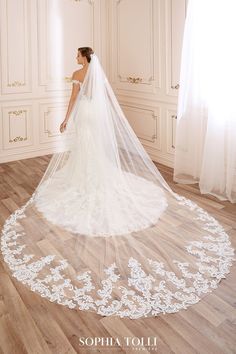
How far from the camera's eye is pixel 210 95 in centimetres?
378

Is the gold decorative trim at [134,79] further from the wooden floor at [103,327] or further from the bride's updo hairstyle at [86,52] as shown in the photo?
the wooden floor at [103,327]

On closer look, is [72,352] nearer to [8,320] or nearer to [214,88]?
[8,320]

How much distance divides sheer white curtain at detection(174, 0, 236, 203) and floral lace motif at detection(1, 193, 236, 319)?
1.14m

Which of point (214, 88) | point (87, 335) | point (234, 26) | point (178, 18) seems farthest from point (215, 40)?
point (87, 335)

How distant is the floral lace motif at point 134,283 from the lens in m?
2.07

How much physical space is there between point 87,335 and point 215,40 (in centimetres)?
320

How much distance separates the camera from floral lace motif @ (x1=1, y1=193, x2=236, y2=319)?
207 cm

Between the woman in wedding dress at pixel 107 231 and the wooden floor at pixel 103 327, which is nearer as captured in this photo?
the wooden floor at pixel 103 327

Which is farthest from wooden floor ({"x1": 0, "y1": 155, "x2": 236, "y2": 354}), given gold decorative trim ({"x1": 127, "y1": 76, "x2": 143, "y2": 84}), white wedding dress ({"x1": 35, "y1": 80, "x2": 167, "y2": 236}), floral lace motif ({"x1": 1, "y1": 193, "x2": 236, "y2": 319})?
gold decorative trim ({"x1": 127, "y1": 76, "x2": 143, "y2": 84})

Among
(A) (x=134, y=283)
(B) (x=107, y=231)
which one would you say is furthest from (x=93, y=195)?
(A) (x=134, y=283)

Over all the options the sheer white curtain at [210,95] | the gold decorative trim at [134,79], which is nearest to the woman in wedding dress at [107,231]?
the sheer white curtain at [210,95]

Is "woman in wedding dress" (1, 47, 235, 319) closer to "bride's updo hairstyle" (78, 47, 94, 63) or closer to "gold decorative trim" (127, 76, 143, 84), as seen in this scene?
"bride's updo hairstyle" (78, 47, 94, 63)

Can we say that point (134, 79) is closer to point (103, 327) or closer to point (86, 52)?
point (86, 52)

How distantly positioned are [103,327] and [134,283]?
439 mm
